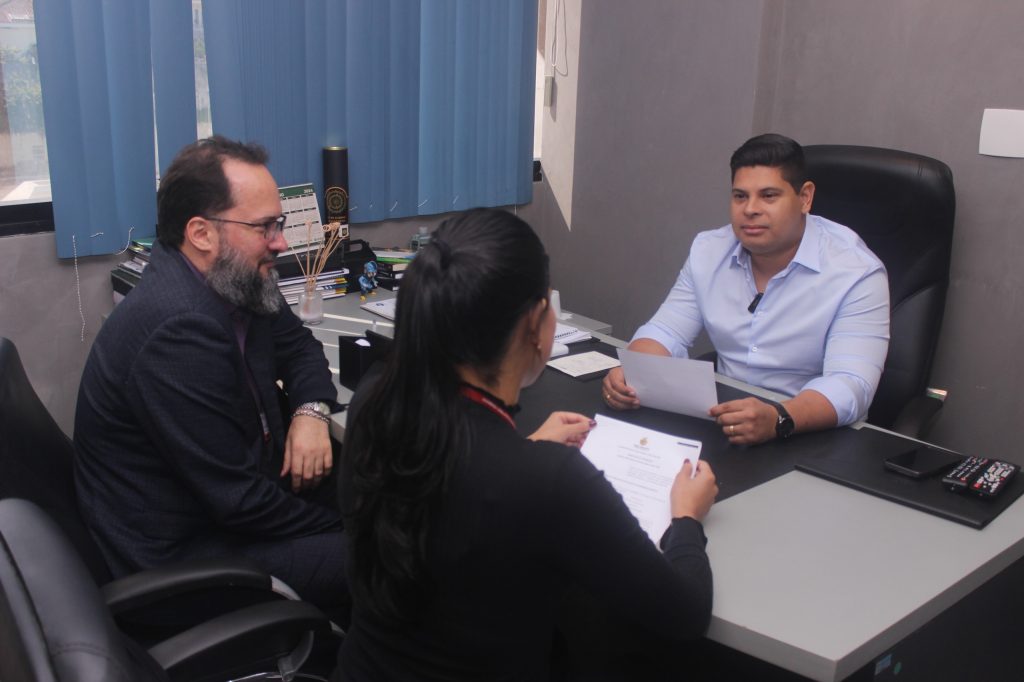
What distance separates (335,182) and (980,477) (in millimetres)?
2118

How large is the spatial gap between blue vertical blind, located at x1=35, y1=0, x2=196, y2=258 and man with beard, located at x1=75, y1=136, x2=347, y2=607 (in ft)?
2.86

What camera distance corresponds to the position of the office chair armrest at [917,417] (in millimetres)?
1984

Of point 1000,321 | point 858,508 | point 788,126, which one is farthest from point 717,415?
point 788,126

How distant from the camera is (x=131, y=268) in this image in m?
2.59

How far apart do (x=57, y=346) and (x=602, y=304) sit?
200 cm

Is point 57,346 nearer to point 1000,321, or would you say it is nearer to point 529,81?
point 529,81

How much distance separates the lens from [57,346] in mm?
2611

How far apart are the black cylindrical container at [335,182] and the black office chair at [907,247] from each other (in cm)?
159

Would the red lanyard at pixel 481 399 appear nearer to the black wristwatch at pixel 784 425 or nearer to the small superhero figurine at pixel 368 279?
the black wristwatch at pixel 784 425

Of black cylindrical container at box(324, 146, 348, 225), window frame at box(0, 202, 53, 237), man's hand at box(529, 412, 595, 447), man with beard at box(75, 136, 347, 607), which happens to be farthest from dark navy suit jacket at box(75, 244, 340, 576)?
black cylindrical container at box(324, 146, 348, 225)

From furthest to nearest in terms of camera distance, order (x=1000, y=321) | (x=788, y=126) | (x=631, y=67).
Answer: (x=631, y=67) < (x=788, y=126) < (x=1000, y=321)

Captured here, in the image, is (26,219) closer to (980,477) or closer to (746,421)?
(746,421)

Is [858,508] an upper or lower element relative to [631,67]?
lower

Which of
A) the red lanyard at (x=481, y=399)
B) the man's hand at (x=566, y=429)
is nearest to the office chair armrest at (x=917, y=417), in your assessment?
the man's hand at (x=566, y=429)
